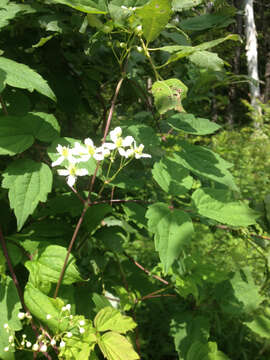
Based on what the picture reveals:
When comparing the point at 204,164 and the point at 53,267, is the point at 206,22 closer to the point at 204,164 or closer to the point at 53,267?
the point at 204,164

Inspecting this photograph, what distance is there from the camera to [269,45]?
1185cm

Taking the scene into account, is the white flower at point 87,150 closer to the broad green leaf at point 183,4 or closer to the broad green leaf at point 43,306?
the broad green leaf at point 43,306

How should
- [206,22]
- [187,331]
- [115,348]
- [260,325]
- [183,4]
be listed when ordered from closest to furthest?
[115,348] → [183,4] → [206,22] → [187,331] → [260,325]

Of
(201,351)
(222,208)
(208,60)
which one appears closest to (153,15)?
(208,60)

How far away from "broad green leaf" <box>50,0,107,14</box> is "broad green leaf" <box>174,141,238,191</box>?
55cm

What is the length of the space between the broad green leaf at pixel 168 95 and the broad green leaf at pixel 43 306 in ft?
2.30

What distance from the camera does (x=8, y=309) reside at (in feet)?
3.29

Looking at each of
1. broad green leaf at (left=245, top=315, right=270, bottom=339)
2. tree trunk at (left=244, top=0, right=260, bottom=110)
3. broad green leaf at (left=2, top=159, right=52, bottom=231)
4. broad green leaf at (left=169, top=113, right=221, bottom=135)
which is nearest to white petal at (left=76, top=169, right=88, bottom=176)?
broad green leaf at (left=2, top=159, right=52, bottom=231)

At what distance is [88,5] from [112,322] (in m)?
1.11

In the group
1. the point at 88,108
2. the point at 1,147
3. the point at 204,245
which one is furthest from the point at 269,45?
the point at 1,147

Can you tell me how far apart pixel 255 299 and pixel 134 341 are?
2.27ft

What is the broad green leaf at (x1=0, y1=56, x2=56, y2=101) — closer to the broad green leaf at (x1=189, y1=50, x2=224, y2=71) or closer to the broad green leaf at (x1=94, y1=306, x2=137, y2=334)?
the broad green leaf at (x1=189, y1=50, x2=224, y2=71)

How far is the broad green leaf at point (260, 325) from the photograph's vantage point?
171 centimetres

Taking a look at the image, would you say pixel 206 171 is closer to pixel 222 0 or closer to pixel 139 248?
pixel 222 0
